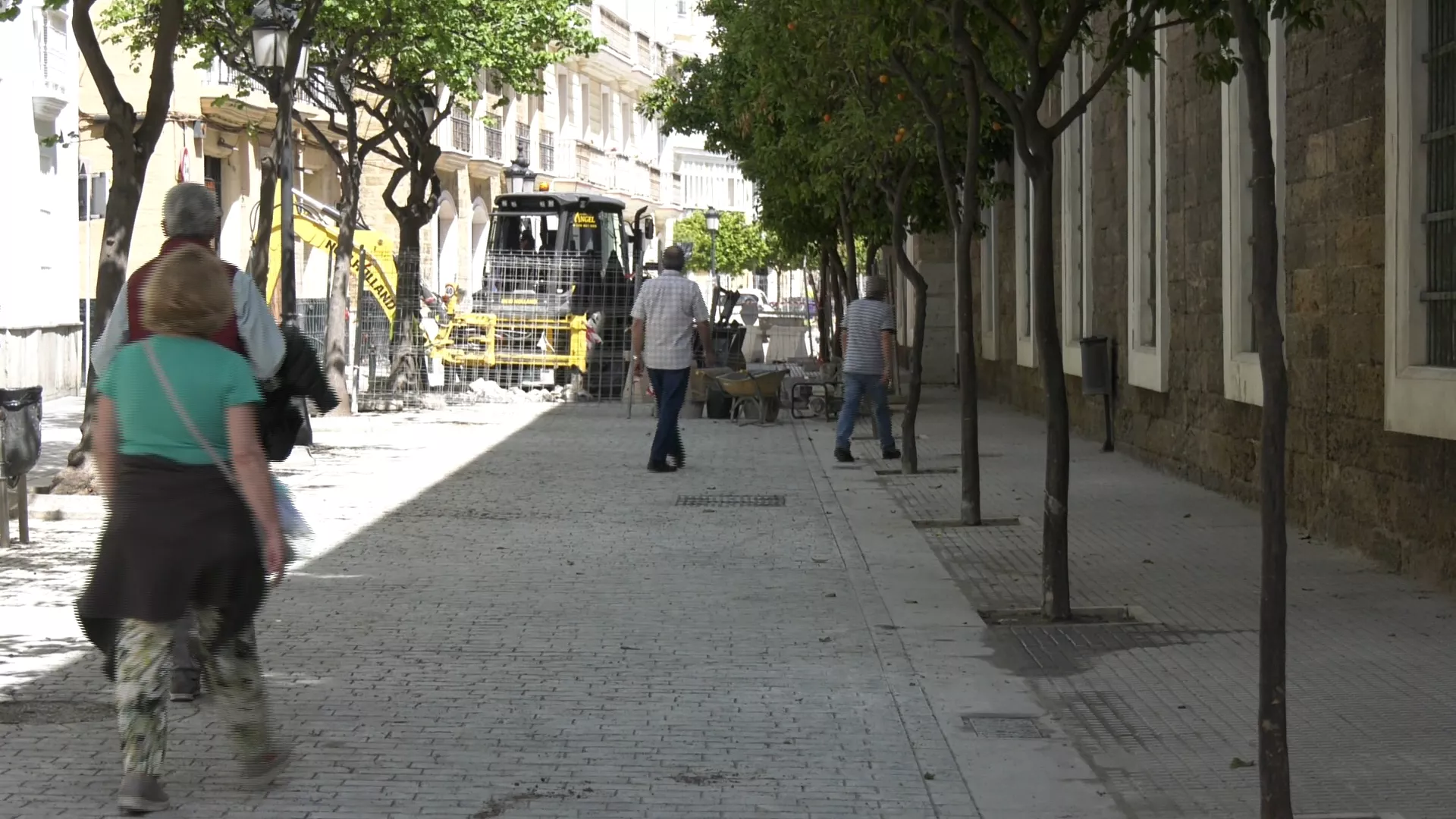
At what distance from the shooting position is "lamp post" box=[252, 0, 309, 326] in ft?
54.8

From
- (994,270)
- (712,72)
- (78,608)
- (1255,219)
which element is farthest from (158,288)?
(712,72)

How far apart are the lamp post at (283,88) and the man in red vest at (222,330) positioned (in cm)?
1044

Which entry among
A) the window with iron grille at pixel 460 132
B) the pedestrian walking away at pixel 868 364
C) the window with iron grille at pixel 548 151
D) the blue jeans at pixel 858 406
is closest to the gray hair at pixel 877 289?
the pedestrian walking away at pixel 868 364

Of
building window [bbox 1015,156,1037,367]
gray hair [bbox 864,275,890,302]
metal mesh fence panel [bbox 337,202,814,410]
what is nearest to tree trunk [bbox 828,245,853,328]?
metal mesh fence panel [bbox 337,202,814,410]

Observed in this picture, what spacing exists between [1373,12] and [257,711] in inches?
269

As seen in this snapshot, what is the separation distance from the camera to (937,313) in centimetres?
3247

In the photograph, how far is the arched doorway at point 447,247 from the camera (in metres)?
49.2

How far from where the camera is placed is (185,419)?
531 cm

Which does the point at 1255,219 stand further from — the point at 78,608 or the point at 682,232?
the point at 682,232

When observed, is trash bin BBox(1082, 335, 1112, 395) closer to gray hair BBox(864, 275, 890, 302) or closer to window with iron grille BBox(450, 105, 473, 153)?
gray hair BBox(864, 275, 890, 302)

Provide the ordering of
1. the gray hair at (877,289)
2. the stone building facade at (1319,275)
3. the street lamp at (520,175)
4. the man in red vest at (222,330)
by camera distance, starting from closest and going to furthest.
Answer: the man in red vest at (222,330) → the stone building facade at (1319,275) → the gray hair at (877,289) → the street lamp at (520,175)

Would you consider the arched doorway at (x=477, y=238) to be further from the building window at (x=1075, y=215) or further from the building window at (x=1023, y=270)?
the building window at (x=1075, y=215)

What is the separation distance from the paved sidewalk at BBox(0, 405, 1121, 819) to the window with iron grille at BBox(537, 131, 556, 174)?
43710mm

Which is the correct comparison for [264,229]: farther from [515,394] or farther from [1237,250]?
[515,394]
